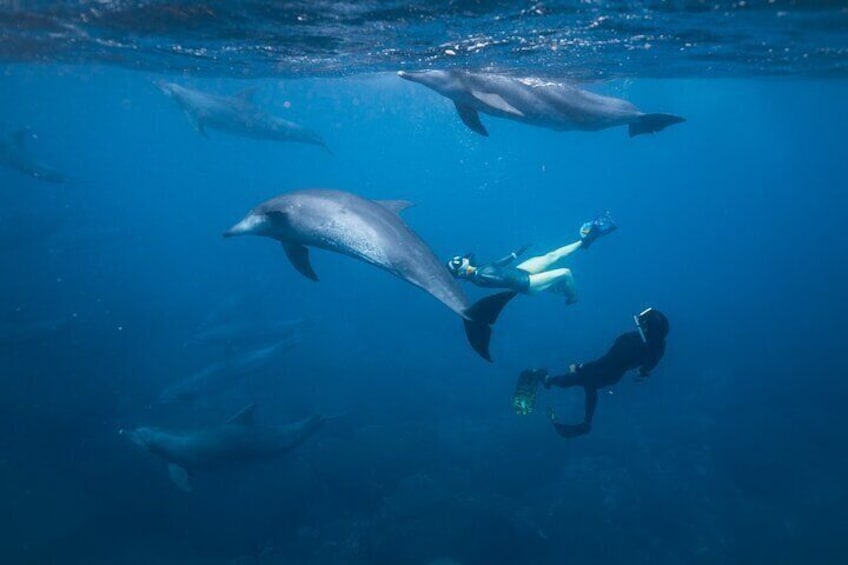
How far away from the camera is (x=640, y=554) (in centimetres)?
1227

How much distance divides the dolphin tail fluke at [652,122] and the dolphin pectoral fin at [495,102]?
7.23ft

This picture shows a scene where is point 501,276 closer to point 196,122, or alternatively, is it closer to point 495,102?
point 495,102

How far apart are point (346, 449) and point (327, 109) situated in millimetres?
63899

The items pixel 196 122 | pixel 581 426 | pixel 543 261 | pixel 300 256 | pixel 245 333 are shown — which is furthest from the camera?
pixel 196 122

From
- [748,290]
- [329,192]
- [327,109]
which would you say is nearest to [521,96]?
[329,192]

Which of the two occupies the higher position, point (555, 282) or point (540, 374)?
point (540, 374)

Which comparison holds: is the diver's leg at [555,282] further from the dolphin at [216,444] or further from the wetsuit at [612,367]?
the dolphin at [216,444]

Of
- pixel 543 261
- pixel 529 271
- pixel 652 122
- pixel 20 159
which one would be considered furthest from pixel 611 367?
pixel 20 159

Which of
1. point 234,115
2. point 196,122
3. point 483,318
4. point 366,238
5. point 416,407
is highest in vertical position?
point 366,238

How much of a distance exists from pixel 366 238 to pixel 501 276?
16.9ft

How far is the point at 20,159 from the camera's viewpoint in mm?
21203

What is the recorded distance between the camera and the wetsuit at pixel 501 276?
1030 centimetres

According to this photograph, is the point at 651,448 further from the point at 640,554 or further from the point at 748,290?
the point at 748,290

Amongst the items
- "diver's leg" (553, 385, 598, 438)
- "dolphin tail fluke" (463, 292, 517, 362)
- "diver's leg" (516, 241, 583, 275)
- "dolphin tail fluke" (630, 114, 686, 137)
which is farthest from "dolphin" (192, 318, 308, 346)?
"dolphin tail fluke" (463, 292, 517, 362)
